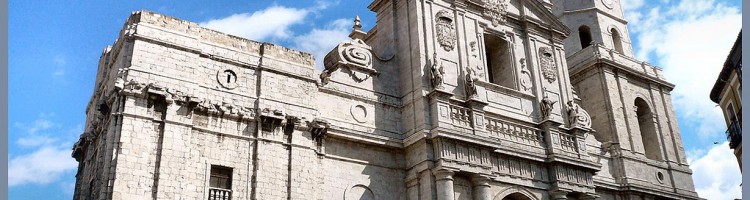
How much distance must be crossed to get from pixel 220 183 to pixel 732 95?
697 inches

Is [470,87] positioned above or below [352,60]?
below

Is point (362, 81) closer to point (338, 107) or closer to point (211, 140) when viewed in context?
point (338, 107)

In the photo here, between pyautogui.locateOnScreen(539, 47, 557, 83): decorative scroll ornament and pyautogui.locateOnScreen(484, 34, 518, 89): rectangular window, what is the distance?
1390 mm

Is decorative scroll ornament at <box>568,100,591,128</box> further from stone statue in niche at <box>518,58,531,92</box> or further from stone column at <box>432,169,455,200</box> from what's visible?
stone column at <box>432,169,455,200</box>

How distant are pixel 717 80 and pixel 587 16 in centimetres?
734

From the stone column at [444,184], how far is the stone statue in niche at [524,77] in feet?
19.7

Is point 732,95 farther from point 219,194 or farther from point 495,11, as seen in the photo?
point 219,194

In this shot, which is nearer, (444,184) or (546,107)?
(444,184)

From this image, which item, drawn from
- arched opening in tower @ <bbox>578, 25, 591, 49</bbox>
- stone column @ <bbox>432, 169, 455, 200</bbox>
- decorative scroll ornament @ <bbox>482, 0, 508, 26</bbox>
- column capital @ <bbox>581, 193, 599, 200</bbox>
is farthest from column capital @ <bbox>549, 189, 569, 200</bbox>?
arched opening in tower @ <bbox>578, 25, 591, 49</bbox>

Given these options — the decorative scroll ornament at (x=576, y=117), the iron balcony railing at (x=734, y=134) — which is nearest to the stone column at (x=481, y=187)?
the decorative scroll ornament at (x=576, y=117)

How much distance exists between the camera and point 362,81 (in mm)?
20234

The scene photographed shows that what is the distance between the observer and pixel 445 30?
71.8 ft

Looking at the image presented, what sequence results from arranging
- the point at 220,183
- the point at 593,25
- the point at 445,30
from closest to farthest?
the point at 220,183 < the point at 445,30 < the point at 593,25

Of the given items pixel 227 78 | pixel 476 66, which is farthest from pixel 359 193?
pixel 476 66
